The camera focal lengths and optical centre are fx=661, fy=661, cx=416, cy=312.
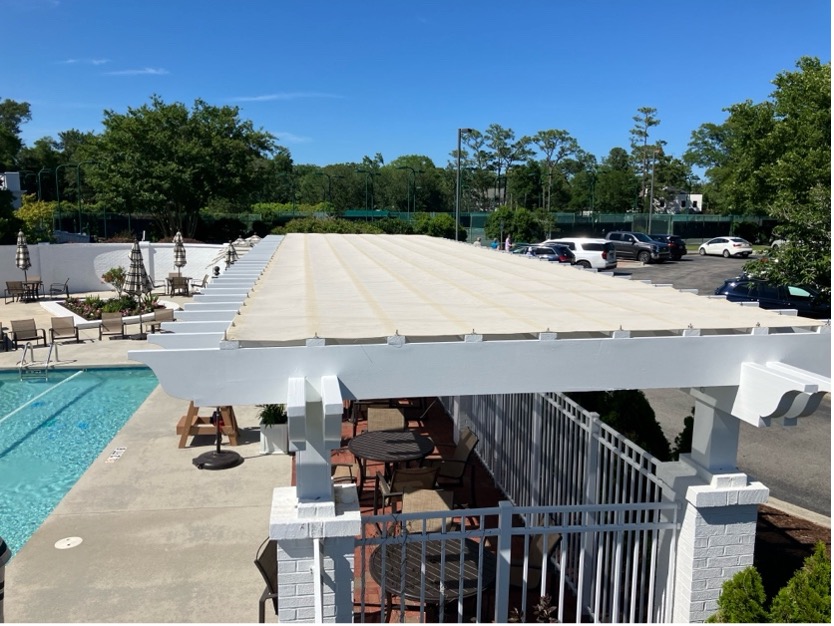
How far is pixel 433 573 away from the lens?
5.37 metres

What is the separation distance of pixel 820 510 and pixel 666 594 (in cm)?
482

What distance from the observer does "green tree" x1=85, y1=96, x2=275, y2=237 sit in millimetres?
40656

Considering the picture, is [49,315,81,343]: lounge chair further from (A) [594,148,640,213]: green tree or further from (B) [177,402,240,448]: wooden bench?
(A) [594,148,640,213]: green tree

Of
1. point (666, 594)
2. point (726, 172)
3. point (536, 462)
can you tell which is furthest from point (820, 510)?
point (726, 172)

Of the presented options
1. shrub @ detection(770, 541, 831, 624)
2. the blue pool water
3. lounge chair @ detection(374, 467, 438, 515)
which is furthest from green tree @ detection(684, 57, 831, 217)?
the blue pool water

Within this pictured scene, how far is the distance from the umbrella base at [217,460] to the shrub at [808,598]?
7646 mm

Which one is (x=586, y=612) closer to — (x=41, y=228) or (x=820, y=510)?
(x=820, y=510)

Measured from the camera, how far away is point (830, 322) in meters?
4.48

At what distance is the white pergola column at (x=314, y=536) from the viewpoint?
405 centimetres

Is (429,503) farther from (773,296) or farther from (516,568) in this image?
(773,296)

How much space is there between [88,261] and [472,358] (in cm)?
3181

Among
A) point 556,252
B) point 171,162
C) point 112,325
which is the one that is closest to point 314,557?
point 112,325

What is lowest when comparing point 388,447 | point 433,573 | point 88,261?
point 388,447

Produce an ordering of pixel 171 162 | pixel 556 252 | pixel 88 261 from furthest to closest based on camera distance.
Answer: pixel 171 162 → pixel 556 252 → pixel 88 261
